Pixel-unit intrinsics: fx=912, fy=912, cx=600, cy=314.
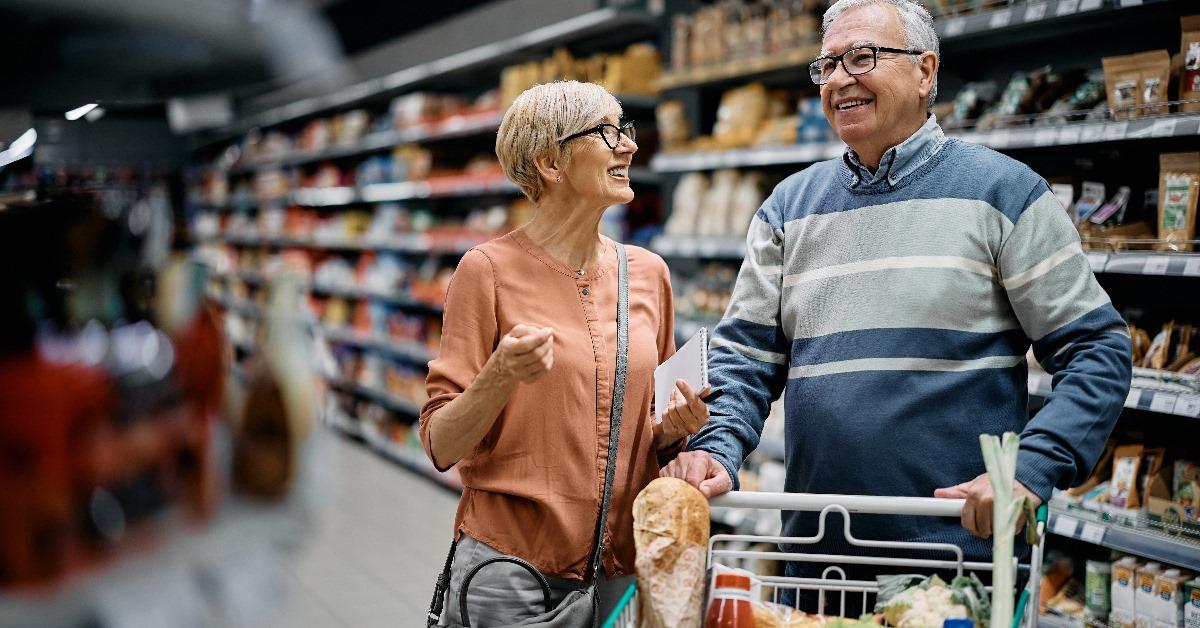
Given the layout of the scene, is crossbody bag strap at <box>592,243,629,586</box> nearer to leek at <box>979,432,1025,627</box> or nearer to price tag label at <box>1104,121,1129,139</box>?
leek at <box>979,432,1025,627</box>

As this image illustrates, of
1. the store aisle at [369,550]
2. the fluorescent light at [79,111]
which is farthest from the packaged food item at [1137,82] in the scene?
the fluorescent light at [79,111]

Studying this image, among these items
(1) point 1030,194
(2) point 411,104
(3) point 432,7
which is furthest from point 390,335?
(3) point 432,7

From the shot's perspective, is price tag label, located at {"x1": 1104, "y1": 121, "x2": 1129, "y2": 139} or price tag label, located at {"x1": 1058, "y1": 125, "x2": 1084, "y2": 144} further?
price tag label, located at {"x1": 1058, "y1": 125, "x2": 1084, "y2": 144}

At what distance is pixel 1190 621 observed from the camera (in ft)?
8.00

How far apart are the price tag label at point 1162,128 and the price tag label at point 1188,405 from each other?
26.5 inches

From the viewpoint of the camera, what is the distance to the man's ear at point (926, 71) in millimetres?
1521

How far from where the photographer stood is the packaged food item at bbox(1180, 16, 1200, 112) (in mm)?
2371

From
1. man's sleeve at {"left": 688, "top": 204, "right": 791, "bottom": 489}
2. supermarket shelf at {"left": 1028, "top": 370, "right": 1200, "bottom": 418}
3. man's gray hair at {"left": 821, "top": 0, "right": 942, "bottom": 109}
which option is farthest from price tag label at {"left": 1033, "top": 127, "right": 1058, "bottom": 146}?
man's sleeve at {"left": 688, "top": 204, "right": 791, "bottom": 489}

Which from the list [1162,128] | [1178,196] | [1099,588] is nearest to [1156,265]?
[1178,196]

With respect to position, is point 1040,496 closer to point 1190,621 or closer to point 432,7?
point 432,7

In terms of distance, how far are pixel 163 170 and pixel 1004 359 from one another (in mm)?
1362

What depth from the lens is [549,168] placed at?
58.4 inches

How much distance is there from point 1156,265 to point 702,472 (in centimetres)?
169

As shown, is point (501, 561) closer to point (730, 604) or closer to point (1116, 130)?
point (730, 604)
